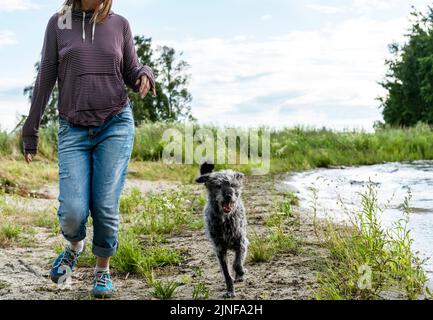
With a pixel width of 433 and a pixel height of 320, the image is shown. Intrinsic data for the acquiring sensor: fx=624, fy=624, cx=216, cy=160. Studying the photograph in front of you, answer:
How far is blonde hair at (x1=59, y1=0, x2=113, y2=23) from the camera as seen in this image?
487 cm

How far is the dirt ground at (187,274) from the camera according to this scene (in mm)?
5383

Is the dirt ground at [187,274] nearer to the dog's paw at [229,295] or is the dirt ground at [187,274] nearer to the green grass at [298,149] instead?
the dog's paw at [229,295]

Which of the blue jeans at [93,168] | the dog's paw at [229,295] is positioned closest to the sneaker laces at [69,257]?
the blue jeans at [93,168]

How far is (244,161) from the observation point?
58.4ft

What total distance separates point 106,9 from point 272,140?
62.0 feet

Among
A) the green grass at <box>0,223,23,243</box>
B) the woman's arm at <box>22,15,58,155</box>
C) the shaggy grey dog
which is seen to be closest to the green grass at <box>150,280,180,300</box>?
the shaggy grey dog

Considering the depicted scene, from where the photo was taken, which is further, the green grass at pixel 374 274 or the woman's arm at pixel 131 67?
the woman's arm at pixel 131 67

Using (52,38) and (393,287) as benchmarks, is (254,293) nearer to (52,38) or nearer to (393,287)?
(393,287)

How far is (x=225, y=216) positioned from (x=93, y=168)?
4.52 feet

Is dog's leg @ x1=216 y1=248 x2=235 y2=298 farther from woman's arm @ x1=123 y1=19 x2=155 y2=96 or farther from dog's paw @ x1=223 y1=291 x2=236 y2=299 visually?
woman's arm @ x1=123 y1=19 x2=155 y2=96

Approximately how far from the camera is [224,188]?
5.49 metres

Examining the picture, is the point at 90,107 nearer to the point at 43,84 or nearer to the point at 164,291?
the point at 43,84

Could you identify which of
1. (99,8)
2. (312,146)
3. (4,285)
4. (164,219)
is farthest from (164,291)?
(312,146)
